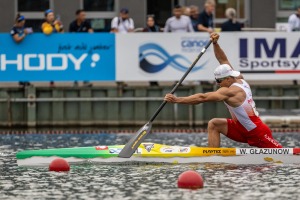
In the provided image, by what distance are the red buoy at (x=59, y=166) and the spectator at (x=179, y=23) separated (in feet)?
39.6

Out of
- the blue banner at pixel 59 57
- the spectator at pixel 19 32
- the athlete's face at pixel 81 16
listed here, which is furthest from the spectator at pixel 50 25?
the athlete's face at pixel 81 16

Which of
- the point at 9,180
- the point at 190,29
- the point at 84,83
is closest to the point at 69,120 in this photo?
the point at 84,83

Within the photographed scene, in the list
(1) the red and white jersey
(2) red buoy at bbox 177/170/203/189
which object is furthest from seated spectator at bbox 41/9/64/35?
(2) red buoy at bbox 177/170/203/189

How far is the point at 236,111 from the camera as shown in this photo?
22.4 m

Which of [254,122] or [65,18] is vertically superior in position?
[65,18]

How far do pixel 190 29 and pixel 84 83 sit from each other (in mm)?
3218

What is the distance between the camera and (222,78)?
73.0 ft

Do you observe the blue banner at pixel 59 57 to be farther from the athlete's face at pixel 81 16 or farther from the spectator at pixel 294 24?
the spectator at pixel 294 24

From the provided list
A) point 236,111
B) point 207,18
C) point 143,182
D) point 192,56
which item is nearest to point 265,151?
point 236,111

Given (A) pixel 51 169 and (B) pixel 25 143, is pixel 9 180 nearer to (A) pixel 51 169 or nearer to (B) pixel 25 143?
(A) pixel 51 169

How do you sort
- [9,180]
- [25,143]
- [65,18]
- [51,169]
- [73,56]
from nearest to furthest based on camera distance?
1. [9,180]
2. [51,169]
3. [25,143]
4. [73,56]
5. [65,18]

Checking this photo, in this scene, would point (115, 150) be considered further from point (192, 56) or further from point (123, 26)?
point (123, 26)

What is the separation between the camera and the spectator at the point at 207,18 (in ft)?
108

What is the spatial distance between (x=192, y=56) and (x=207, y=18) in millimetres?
1438
